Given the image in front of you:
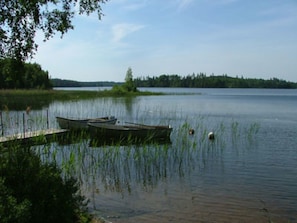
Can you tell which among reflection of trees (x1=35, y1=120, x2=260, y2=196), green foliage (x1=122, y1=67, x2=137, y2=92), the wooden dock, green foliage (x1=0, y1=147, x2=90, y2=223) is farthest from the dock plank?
green foliage (x1=122, y1=67, x2=137, y2=92)

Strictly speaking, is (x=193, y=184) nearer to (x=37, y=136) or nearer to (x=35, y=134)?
(x=37, y=136)

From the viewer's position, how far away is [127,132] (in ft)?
66.9

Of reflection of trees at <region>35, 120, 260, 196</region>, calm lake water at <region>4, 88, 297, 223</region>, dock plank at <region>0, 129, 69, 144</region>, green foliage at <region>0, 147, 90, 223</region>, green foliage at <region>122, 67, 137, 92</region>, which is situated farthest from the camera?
green foliage at <region>122, 67, 137, 92</region>

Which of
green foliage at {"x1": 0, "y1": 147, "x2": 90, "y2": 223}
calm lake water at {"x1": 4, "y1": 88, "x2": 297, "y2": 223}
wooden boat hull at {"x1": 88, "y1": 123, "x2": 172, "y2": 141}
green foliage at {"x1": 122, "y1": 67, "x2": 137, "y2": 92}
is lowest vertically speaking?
calm lake water at {"x1": 4, "y1": 88, "x2": 297, "y2": 223}

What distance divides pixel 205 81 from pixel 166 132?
177 m

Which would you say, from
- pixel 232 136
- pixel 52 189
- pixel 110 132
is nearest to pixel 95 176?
pixel 52 189

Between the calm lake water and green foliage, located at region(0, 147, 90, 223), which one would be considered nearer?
green foliage, located at region(0, 147, 90, 223)

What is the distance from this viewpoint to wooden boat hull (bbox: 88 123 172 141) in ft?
65.9

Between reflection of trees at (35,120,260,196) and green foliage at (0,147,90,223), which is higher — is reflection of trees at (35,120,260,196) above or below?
below

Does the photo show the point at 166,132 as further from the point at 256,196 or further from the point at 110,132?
the point at 256,196

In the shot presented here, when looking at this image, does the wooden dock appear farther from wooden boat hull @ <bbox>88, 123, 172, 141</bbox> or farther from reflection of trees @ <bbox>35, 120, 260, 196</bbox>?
wooden boat hull @ <bbox>88, 123, 172, 141</bbox>

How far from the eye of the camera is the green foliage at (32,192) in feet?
14.7

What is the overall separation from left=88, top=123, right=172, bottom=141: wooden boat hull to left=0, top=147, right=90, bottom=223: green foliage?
1356cm

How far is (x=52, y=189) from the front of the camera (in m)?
5.38
